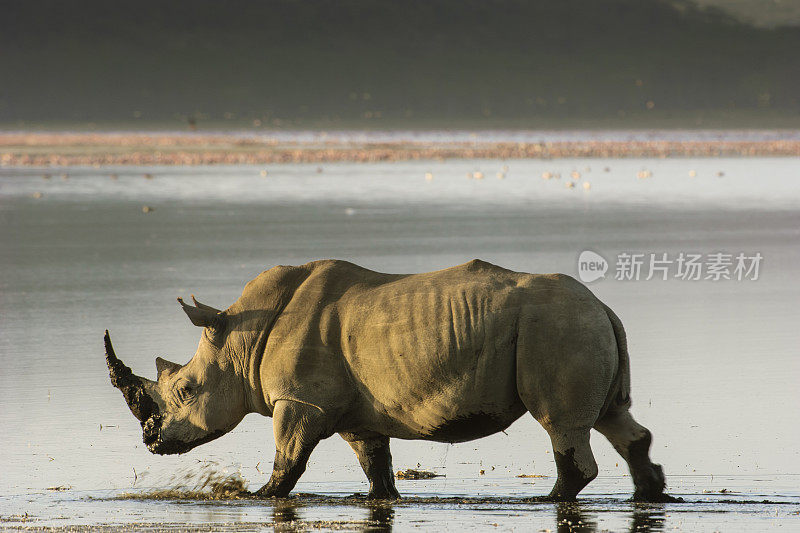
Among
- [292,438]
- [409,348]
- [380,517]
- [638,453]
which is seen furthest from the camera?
[292,438]

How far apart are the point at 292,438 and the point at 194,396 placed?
84 cm

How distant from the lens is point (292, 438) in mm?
8867

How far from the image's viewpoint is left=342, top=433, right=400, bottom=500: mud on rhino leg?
9086 mm

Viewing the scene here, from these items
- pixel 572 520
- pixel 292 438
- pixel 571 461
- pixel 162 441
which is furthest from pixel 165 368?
pixel 572 520

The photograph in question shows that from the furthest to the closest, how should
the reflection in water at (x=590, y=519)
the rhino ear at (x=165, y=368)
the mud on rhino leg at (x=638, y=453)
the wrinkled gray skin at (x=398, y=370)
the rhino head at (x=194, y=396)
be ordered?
the rhino ear at (x=165, y=368) → the rhino head at (x=194, y=396) → the mud on rhino leg at (x=638, y=453) → the wrinkled gray skin at (x=398, y=370) → the reflection in water at (x=590, y=519)

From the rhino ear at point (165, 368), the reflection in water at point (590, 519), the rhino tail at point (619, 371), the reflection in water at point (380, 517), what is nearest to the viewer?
→ the reflection in water at point (590, 519)

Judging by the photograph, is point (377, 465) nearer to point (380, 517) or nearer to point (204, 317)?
point (380, 517)

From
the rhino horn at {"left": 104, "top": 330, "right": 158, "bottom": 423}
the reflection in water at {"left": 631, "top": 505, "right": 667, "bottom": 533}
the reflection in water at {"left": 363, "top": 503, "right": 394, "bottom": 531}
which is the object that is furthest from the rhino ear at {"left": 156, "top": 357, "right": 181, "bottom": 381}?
the reflection in water at {"left": 631, "top": 505, "right": 667, "bottom": 533}

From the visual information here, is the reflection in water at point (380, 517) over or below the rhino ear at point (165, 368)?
below

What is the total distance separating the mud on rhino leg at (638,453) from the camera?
8.71 meters

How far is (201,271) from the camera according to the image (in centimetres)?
2125

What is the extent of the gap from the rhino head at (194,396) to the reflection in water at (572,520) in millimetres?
2355

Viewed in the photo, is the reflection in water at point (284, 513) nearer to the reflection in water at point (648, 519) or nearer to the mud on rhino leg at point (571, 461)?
the mud on rhino leg at point (571, 461)

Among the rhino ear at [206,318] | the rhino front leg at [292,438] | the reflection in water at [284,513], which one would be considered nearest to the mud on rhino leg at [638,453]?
the rhino front leg at [292,438]
